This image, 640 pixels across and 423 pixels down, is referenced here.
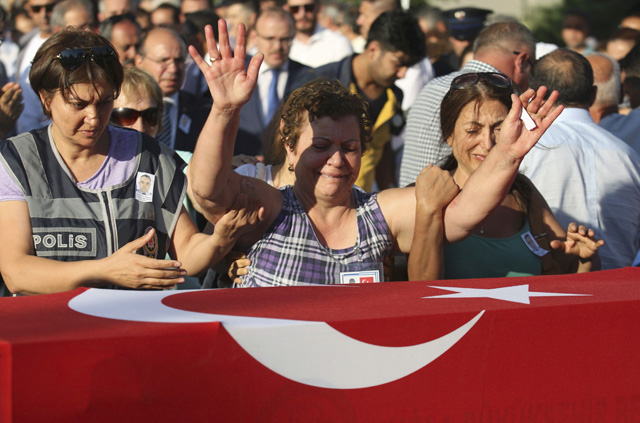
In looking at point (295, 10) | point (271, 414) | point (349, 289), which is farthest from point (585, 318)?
point (295, 10)

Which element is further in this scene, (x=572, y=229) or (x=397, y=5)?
(x=397, y=5)

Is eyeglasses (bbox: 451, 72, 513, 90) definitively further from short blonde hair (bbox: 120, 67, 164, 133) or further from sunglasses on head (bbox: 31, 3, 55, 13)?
sunglasses on head (bbox: 31, 3, 55, 13)

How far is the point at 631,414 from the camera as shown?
2.28 meters

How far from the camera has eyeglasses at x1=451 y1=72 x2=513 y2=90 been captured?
3.52 meters

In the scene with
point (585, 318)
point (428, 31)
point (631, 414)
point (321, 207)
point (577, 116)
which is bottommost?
point (631, 414)

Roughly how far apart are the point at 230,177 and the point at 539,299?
1.12 meters

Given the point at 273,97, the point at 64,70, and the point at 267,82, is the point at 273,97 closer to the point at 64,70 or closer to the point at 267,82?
the point at 267,82

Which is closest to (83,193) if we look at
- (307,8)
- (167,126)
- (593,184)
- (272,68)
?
(593,184)

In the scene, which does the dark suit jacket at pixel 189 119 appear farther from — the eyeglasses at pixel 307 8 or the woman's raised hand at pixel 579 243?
the eyeglasses at pixel 307 8

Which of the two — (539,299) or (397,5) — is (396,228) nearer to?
(539,299)

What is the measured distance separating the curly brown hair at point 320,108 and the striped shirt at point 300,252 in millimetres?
272

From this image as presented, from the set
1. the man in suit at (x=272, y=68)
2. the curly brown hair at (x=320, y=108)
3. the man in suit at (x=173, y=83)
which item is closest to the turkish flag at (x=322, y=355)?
the curly brown hair at (x=320, y=108)

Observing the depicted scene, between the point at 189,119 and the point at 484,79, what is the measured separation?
9.39 feet

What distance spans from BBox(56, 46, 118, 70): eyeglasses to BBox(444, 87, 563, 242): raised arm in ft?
4.61
